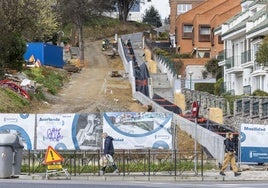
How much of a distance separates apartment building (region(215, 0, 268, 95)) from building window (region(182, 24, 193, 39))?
828 inches

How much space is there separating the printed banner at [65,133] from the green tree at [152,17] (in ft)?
414

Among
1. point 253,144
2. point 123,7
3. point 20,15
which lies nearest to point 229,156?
point 253,144

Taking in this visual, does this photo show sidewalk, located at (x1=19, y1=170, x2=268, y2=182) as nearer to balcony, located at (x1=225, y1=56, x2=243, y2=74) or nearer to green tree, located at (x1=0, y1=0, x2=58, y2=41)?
green tree, located at (x1=0, y1=0, x2=58, y2=41)

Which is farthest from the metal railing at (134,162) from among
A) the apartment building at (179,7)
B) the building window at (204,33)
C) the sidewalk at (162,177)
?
the apartment building at (179,7)

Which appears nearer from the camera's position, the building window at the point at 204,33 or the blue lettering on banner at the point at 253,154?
the blue lettering on banner at the point at 253,154

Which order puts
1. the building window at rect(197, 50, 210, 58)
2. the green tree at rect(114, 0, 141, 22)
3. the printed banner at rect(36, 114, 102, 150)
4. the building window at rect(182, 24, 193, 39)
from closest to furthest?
the printed banner at rect(36, 114, 102, 150), the building window at rect(197, 50, 210, 58), the building window at rect(182, 24, 193, 39), the green tree at rect(114, 0, 141, 22)

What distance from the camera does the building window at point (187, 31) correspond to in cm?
9596

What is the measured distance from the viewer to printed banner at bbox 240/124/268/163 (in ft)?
99.6

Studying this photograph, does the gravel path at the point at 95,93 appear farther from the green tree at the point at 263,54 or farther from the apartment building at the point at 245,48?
the apartment building at the point at 245,48

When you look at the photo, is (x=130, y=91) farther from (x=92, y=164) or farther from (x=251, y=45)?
(x=92, y=164)

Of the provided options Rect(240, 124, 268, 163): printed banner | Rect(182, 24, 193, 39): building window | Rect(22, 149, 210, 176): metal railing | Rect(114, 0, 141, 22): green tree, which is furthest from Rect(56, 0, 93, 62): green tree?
Rect(240, 124, 268, 163): printed banner

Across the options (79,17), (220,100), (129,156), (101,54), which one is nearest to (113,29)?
(101,54)

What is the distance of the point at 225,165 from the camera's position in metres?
27.6

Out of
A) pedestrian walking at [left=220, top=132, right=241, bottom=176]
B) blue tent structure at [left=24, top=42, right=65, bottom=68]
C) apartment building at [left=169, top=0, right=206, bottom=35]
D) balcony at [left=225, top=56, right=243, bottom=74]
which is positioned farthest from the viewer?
apartment building at [left=169, top=0, right=206, bottom=35]
